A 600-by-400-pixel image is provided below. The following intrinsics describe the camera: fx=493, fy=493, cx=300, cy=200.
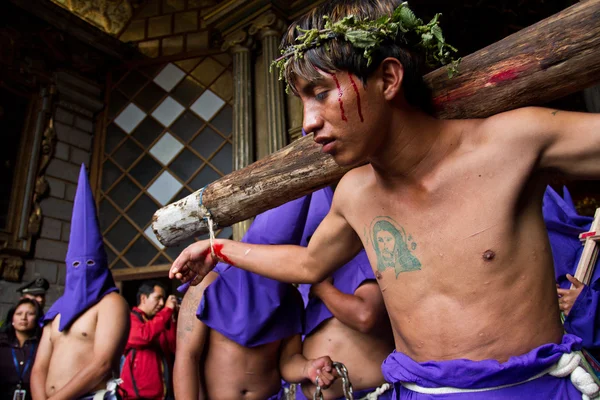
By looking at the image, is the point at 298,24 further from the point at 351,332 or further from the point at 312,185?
the point at 351,332

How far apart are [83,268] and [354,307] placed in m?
2.10

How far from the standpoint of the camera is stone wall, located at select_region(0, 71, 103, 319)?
20.9ft

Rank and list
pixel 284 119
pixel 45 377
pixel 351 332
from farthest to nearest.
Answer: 1. pixel 284 119
2. pixel 45 377
3. pixel 351 332

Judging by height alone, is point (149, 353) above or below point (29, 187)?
below

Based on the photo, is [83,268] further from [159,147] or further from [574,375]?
[159,147]

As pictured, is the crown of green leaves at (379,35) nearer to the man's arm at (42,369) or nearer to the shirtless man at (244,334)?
the shirtless man at (244,334)

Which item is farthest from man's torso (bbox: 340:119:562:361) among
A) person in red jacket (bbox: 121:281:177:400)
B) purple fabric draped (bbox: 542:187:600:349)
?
person in red jacket (bbox: 121:281:177:400)

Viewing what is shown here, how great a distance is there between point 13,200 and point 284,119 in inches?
147

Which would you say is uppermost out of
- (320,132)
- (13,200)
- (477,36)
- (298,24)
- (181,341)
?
(477,36)

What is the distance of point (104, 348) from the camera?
10.00 ft

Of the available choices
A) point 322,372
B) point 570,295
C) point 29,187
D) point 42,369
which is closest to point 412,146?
point 322,372

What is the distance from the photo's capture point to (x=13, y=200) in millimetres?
6383

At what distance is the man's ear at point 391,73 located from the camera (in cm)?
137

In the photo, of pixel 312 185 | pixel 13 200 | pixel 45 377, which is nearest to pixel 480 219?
pixel 312 185
